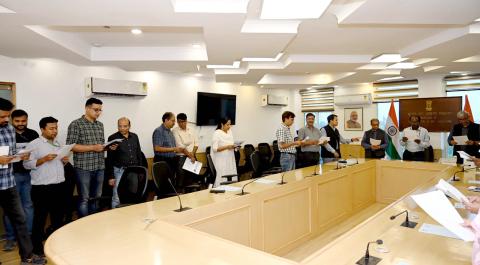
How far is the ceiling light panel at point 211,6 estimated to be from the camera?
270cm

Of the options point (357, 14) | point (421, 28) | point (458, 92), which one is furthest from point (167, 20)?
point (458, 92)

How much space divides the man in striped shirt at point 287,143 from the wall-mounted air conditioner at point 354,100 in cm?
388

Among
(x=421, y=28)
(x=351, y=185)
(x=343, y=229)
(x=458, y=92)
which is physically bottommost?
(x=343, y=229)

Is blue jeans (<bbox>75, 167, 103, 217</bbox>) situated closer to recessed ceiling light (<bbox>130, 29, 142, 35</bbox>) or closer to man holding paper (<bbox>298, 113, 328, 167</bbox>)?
recessed ceiling light (<bbox>130, 29, 142, 35</bbox>)

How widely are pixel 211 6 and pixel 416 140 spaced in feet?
15.1

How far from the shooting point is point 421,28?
12.2 ft

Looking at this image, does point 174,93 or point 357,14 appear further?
point 174,93

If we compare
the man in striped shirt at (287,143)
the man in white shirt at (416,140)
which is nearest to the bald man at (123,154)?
the man in striped shirt at (287,143)

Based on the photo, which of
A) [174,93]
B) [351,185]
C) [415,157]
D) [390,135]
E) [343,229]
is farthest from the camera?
[390,135]

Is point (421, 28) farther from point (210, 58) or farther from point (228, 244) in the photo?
point (228, 244)

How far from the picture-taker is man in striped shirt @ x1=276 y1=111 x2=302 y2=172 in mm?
4836

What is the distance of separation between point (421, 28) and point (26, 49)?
4.76 metres

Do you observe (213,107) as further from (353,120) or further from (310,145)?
(353,120)

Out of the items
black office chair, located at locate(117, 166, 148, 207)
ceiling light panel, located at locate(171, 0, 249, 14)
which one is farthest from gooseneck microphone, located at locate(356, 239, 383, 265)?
black office chair, located at locate(117, 166, 148, 207)
